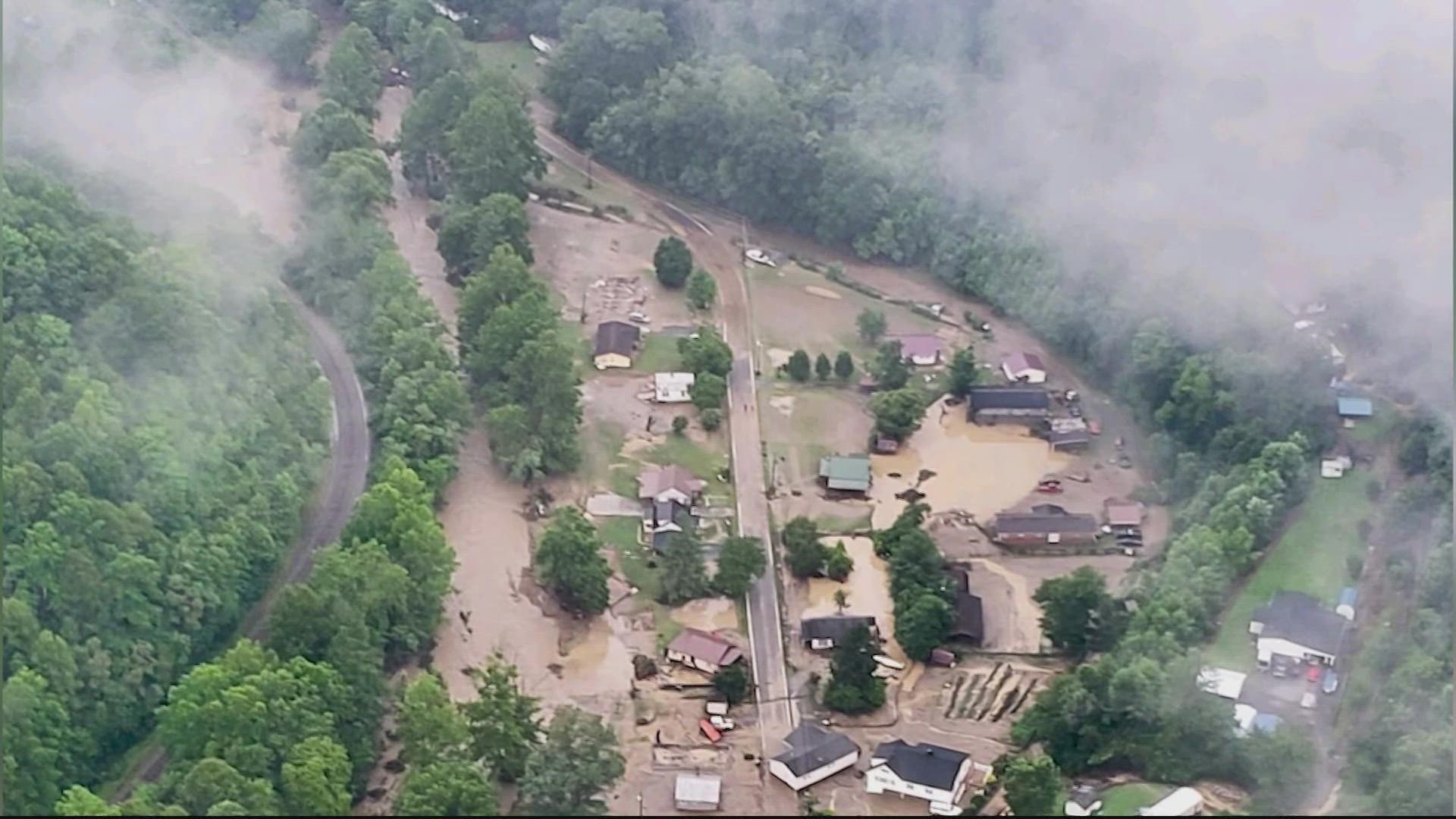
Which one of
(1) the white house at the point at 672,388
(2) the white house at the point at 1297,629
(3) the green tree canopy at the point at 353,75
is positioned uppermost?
(3) the green tree canopy at the point at 353,75

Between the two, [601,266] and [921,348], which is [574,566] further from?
[601,266]

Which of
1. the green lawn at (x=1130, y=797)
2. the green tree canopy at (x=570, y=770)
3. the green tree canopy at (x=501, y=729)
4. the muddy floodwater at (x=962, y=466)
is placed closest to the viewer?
the green tree canopy at (x=570, y=770)

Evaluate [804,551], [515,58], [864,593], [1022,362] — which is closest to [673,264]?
[1022,362]

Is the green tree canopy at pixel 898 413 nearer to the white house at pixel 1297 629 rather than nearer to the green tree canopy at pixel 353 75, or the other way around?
the white house at pixel 1297 629

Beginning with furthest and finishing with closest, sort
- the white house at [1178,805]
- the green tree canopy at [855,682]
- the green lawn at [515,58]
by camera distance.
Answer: the green lawn at [515,58]
the green tree canopy at [855,682]
the white house at [1178,805]

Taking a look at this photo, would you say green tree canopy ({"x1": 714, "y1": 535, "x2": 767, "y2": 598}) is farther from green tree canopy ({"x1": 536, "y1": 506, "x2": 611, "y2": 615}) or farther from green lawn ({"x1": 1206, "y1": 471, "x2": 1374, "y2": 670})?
green lawn ({"x1": 1206, "y1": 471, "x2": 1374, "y2": 670})

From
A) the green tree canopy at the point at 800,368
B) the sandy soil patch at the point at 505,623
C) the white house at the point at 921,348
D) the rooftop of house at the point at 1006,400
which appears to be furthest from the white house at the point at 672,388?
the rooftop of house at the point at 1006,400

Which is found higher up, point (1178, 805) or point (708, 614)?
point (1178, 805)
